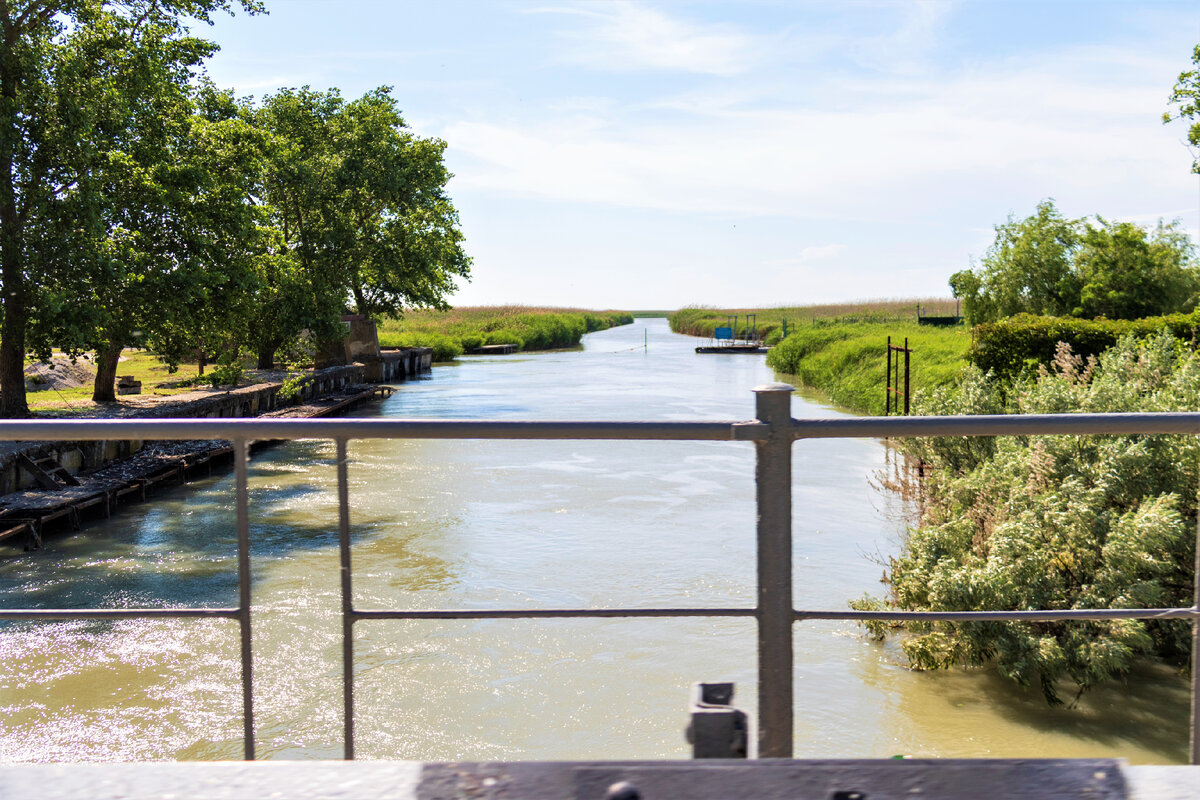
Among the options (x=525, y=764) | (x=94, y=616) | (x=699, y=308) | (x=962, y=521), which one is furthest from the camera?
(x=699, y=308)

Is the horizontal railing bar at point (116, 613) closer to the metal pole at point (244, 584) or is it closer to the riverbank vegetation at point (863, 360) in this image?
the metal pole at point (244, 584)

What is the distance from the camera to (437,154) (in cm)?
4916

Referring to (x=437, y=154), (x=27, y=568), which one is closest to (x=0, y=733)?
(x=27, y=568)

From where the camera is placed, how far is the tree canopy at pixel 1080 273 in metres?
33.8

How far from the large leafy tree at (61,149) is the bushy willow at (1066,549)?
677 inches

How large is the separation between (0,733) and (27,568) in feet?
19.8

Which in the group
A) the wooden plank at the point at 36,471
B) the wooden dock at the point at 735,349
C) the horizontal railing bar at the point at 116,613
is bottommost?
the wooden plank at the point at 36,471

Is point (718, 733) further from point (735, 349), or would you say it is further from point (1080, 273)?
point (735, 349)

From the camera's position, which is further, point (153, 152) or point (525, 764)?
point (153, 152)

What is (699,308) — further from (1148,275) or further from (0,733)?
(0,733)

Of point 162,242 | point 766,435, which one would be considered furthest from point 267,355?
point 766,435

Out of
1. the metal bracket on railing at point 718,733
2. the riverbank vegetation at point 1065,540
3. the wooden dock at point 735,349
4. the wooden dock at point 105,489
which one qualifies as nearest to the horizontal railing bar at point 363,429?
the metal bracket on railing at point 718,733

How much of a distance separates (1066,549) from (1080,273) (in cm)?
3120

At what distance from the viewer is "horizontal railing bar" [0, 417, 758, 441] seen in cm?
240
